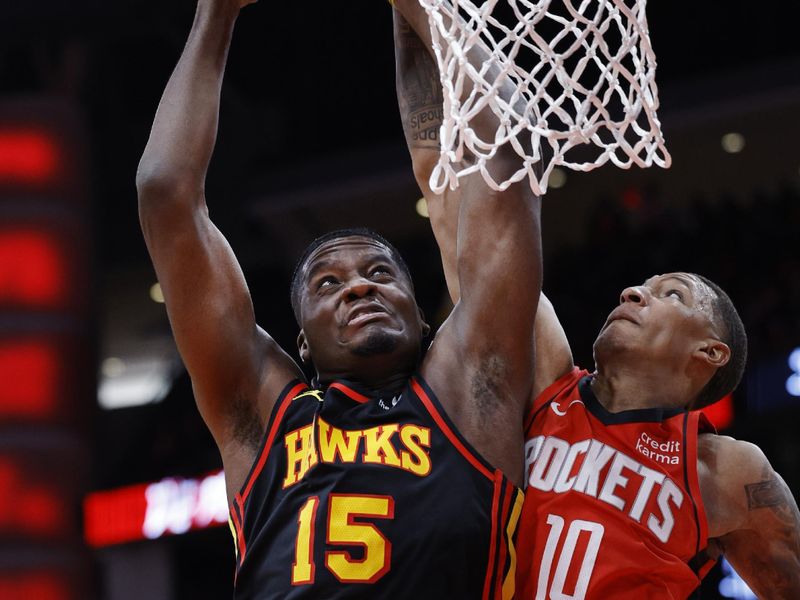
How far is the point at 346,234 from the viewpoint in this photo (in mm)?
3410

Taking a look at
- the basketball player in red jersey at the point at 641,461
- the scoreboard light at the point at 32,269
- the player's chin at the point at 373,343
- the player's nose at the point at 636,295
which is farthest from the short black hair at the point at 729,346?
the scoreboard light at the point at 32,269

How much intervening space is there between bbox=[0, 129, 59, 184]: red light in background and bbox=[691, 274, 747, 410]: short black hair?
13.5 feet

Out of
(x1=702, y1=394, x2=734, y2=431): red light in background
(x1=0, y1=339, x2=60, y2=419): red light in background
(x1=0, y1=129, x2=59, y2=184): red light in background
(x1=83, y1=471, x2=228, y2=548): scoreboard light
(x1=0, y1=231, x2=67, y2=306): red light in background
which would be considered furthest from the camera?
(x1=83, y1=471, x2=228, y2=548): scoreboard light

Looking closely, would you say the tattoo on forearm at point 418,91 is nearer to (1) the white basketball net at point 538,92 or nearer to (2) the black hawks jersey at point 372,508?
(1) the white basketball net at point 538,92

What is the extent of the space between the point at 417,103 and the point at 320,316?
0.75 metres

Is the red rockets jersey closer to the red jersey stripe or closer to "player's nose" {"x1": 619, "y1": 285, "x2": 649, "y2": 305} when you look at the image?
"player's nose" {"x1": 619, "y1": 285, "x2": 649, "y2": 305}

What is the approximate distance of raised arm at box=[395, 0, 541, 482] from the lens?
3094 millimetres

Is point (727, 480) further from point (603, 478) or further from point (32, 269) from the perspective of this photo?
point (32, 269)

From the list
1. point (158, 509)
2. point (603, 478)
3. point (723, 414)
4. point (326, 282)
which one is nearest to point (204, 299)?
point (326, 282)

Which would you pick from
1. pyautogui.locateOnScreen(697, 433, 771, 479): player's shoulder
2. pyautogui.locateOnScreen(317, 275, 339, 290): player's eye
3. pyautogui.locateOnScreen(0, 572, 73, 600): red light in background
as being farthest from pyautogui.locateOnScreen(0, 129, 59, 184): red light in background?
pyautogui.locateOnScreen(697, 433, 771, 479): player's shoulder

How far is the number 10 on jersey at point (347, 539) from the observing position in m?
2.90

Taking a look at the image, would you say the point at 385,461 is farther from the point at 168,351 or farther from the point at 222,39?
the point at 168,351

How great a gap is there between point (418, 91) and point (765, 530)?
1.46m

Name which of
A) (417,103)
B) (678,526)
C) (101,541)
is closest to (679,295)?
(678,526)
